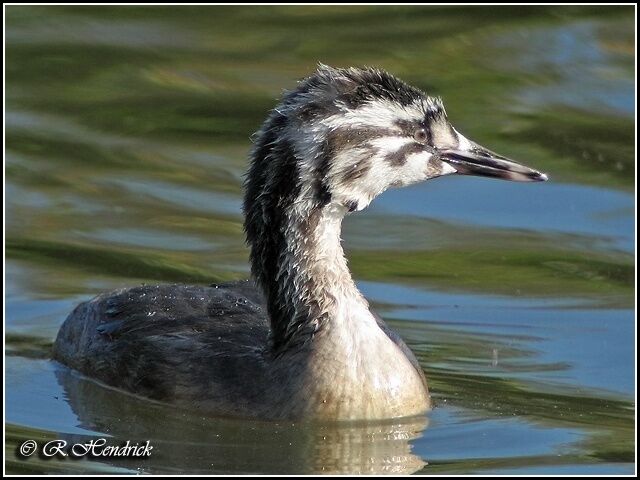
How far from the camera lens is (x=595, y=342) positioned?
44.3 feet

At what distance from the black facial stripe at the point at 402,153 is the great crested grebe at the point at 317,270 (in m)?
0.01

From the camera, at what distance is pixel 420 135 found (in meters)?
12.0

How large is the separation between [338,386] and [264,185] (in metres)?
1.44

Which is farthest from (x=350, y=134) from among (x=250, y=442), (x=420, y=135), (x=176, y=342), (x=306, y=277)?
(x=250, y=442)

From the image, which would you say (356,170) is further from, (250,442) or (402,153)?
(250,442)

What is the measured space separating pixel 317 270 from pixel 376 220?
4.39 meters

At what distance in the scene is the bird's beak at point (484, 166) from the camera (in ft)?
39.9

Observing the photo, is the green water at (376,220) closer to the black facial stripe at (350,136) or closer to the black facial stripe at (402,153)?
the black facial stripe at (402,153)

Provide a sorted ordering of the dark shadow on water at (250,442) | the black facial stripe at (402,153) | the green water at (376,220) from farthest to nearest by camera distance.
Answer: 1. the black facial stripe at (402,153)
2. the green water at (376,220)
3. the dark shadow on water at (250,442)

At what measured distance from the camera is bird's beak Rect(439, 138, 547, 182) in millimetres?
12148

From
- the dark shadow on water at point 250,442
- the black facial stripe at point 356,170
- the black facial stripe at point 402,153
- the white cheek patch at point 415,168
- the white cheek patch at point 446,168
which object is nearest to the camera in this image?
the dark shadow on water at point 250,442

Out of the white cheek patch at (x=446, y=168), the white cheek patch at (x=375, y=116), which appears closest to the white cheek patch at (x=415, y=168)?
the white cheek patch at (x=446, y=168)

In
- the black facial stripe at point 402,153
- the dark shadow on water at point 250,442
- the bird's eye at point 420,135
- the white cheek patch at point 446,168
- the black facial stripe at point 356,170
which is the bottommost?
the dark shadow on water at point 250,442

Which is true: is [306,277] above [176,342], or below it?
above
